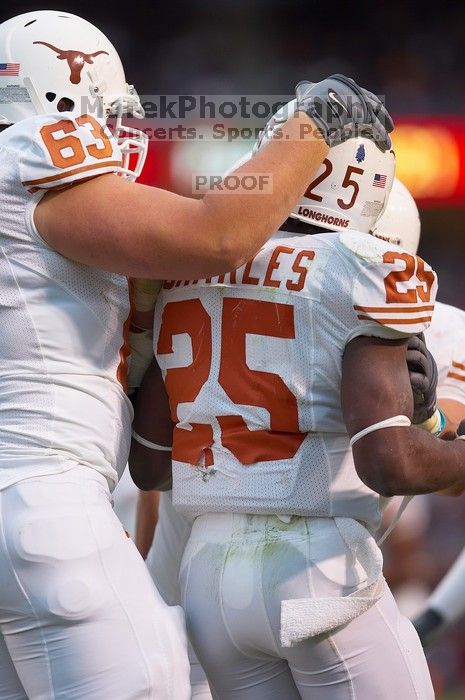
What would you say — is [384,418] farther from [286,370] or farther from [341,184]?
[341,184]

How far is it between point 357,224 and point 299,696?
88 cm

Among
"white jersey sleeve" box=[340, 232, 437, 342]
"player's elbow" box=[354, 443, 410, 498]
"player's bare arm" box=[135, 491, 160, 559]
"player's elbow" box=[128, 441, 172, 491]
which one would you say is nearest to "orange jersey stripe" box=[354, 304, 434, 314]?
"white jersey sleeve" box=[340, 232, 437, 342]

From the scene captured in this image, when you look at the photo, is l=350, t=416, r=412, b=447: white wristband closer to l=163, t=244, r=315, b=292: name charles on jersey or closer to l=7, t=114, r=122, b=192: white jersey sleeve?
l=163, t=244, r=315, b=292: name charles on jersey

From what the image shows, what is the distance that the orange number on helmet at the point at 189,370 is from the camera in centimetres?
201

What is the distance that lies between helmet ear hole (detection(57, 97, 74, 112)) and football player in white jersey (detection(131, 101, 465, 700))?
0.49 m

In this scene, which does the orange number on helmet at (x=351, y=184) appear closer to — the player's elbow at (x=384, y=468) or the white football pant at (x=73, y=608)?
the player's elbow at (x=384, y=468)

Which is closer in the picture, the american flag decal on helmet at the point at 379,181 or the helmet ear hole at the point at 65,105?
the american flag decal on helmet at the point at 379,181

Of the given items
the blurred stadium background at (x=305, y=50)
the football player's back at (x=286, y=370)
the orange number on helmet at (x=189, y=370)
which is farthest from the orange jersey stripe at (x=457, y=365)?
the blurred stadium background at (x=305, y=50)

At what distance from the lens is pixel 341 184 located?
82.5 inches

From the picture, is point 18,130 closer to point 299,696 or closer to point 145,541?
point 299,696

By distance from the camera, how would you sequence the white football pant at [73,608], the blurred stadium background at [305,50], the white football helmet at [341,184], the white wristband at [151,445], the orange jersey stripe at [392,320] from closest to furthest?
the white football pant at [73,608], the orange jersey stripe at [392,320], the white football helmet at [341,184], the white wristband at [151,445], the blurred stadium background at [305,50]

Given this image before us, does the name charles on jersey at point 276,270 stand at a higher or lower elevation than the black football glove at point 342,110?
lower

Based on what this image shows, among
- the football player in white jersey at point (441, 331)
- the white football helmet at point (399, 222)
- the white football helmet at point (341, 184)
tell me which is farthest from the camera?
the white football helmet at point (399, 222)

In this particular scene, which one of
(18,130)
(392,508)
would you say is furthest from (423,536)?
(18,130)
